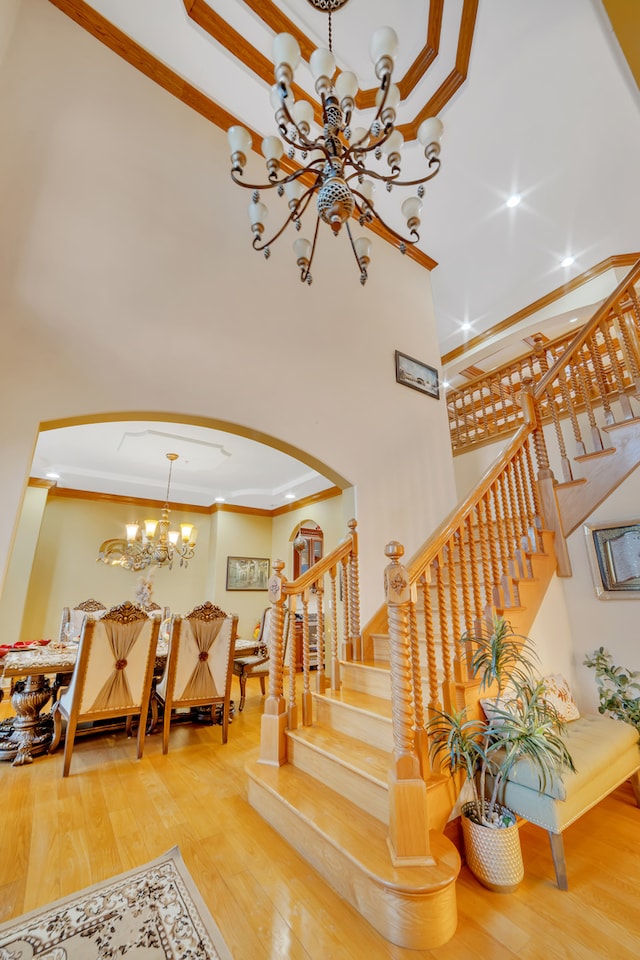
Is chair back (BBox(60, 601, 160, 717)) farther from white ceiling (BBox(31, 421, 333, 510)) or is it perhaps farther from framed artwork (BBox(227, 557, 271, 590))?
framed artwork (BBox(227, 557, 271, 590))

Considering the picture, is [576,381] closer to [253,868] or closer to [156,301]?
[156,301]

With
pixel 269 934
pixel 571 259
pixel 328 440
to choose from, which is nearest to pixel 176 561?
pixel 328 440

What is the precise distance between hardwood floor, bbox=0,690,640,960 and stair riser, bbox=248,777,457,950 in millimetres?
36

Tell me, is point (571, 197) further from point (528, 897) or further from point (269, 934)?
point (269, 934)

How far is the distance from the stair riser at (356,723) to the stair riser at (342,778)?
27 cm

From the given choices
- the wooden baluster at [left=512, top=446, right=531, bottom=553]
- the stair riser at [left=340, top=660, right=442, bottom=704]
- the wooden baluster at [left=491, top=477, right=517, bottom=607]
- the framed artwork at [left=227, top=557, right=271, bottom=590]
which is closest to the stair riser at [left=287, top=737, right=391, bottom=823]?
the stair riser at [left=340, top=660, right=442, bottom=704]

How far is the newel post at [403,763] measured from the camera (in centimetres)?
157

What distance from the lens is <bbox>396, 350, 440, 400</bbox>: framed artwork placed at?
4.15 m

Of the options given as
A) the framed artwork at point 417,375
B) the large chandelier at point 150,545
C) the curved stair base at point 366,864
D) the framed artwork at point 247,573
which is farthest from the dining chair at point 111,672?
the framed artwork at point 247,573

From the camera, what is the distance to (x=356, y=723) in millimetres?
2369

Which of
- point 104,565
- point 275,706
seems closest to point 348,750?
point 275,706

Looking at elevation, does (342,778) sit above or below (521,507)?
below

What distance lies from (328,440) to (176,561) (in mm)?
5036

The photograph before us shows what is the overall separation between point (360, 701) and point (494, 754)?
84 centimetres
